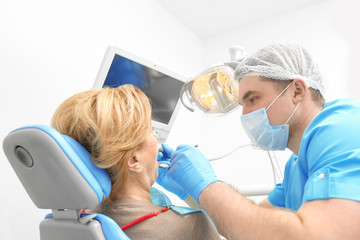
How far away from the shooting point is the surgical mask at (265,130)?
131 centimetres

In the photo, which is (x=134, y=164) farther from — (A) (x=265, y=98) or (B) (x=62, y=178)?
(A) (x=265, y=98)

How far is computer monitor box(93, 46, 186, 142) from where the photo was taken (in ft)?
4.99

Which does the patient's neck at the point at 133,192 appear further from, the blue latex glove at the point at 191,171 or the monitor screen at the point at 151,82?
the monitor screen at the point at 151,82

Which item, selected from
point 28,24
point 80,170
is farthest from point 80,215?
point 28,24

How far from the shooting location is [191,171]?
44.0 inches

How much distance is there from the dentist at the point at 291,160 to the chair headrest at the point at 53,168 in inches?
16.4

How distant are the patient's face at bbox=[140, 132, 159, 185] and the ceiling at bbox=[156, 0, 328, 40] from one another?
2.02 metres

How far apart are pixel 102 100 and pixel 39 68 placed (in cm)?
95

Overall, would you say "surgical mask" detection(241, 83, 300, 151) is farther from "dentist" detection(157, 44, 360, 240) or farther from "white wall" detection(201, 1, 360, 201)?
"white wall" detection(201, 1, 360, 201)

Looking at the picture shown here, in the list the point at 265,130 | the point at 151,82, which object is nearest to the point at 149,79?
the point at 151,82

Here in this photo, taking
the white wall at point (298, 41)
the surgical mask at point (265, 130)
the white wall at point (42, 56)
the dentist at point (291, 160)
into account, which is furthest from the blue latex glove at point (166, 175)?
the white wall at point (298, 41)

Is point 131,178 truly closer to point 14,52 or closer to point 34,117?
point 34,117

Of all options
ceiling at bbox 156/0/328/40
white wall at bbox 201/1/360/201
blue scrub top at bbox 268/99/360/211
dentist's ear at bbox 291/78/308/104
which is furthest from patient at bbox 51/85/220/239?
ceiling at bbox 156/0/328/40

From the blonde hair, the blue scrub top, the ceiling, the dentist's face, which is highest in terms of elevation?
the ceiling
